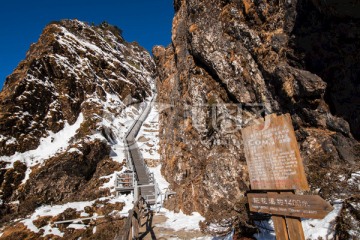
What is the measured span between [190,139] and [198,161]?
6.08ft

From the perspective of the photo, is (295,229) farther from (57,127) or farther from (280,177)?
(57,127)

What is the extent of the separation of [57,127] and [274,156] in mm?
21328

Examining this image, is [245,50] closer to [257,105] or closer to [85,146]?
[257,105]

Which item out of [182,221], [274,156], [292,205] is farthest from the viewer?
[182,221]

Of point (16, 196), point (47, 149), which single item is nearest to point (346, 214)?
point (16, 196)

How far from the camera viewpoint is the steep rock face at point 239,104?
955 cm

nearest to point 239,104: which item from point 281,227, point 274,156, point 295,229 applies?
point 274,156

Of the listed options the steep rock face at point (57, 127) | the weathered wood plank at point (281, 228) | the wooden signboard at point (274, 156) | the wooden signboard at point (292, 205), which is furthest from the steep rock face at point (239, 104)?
the steep rock face at point (57, 127)

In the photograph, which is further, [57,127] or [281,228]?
[57,127]

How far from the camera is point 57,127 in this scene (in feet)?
70.6

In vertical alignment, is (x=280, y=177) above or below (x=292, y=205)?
above

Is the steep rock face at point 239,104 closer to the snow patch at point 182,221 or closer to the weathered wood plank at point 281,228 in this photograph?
the snow patch at point 182,221

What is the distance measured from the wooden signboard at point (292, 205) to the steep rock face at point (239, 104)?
2464mm

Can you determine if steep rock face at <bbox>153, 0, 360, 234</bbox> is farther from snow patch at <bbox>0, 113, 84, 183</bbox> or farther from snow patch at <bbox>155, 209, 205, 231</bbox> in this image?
snow patch at <bbox>0, 113, 84, 183</bbox>
